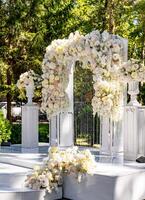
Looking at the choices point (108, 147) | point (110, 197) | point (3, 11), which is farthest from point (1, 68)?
point (110, 197)

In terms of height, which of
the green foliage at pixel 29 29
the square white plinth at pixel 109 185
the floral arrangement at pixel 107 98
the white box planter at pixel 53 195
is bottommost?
the white box planter at pixel 53 195

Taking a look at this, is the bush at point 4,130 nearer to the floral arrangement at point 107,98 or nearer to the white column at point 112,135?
the white column at point 112,135

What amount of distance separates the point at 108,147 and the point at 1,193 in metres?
2.13

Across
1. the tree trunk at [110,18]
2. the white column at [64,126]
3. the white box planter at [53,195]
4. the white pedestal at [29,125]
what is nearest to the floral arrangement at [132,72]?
the white column at [64,126]

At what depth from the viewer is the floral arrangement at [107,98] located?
678 centimetres

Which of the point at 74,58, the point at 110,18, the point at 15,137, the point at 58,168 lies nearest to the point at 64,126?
the point at 74,58

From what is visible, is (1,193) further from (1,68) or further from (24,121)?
(1,68)

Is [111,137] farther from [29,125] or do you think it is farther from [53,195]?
[29,125]

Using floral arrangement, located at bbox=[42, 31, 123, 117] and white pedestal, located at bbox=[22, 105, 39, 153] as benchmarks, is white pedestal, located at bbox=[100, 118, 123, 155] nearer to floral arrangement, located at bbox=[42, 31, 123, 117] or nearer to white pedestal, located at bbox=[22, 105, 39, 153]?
floral arrangement, located at bbox=[42, 31, 123, 117]

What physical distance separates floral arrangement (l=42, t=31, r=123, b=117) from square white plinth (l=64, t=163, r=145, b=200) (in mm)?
1511

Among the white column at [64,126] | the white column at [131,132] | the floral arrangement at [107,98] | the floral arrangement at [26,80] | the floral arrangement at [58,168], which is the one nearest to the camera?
the floral arrangement at [58,168]

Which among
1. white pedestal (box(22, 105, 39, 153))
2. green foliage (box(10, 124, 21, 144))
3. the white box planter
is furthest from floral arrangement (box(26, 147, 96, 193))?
green foliage (box(10, 124, 21, 144))

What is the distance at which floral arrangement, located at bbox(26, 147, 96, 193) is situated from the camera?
20.8ft

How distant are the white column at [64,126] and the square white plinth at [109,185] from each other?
154 cm
